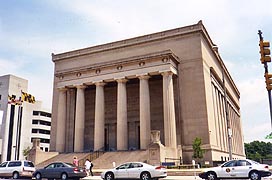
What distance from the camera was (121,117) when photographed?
40500 millimetres

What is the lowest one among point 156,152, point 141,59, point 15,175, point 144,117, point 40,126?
point 15,175

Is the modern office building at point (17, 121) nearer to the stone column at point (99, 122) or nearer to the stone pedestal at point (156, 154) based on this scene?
the stone column at point (99, 122)

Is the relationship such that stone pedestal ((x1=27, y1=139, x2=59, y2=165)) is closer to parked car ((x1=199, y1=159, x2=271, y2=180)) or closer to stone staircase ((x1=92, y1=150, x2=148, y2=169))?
stone staircase ((x1=92, y1=150, x2=148, y2=169))

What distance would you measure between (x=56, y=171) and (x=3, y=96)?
6564cm

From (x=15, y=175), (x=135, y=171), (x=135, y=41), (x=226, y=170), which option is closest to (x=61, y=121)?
(x=135, y=41)

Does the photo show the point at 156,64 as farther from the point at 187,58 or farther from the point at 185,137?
the point at 185,137

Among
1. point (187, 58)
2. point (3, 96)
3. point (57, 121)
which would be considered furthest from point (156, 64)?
point (3, 96)

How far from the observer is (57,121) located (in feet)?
154

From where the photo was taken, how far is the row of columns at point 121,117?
124 ft

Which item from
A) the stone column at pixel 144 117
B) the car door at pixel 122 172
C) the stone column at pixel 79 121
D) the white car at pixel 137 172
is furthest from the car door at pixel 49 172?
the stone column at pixel 79 121

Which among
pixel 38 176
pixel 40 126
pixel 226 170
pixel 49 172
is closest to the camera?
pixel 226 170

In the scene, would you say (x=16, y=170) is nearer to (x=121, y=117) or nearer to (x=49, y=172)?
(x=49, y=172)

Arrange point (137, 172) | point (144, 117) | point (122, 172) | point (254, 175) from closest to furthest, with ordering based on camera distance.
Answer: point (254, 175) → point (137, 172) → point (122, 172) → point (144, 117)

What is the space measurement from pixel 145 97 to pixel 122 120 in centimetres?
450
